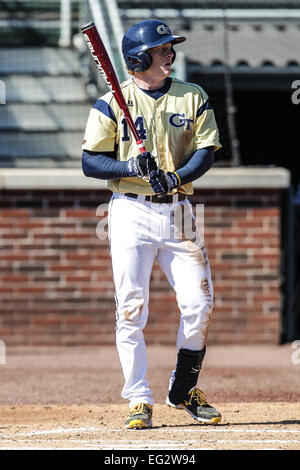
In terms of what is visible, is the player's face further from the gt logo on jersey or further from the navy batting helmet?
the gt logo on jersey

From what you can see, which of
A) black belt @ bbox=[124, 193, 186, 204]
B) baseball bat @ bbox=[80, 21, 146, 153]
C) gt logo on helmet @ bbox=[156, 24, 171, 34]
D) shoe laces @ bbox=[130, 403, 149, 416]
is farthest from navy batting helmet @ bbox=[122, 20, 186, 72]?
shoe laces @ bbox=[130, 403, 149, 416]

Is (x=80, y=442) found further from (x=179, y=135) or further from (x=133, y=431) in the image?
(x=179, y=135)

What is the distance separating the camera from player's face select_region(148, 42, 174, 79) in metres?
5.39

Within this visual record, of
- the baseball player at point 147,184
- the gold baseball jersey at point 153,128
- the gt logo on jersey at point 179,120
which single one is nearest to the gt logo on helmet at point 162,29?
the baseball player at point 147,184

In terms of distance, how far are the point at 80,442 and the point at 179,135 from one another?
1.71 metres

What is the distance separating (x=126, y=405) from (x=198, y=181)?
3.37 metres

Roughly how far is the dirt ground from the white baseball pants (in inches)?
15.4

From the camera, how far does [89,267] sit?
9453 mm

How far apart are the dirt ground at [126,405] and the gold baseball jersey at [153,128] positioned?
Answer: 1.31 m

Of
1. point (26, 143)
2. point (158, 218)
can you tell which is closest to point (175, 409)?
point (158, 218)

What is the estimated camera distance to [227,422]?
5.59 metres

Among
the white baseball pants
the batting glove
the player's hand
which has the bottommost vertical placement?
the white baseball pants

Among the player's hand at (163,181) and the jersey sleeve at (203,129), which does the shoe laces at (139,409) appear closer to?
the player's hand at (163,181)

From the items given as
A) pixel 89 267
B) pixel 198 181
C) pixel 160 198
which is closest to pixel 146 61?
pixel 160 198
